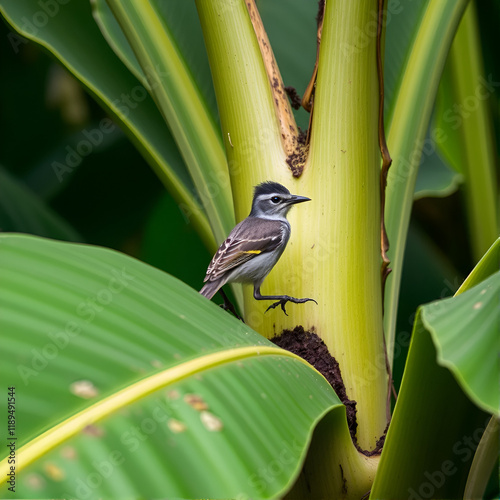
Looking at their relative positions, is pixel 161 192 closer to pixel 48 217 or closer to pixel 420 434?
pixel 48 217

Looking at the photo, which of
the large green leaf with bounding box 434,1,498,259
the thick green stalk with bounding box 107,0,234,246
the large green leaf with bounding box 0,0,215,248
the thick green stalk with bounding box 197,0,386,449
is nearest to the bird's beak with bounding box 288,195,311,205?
the thick green stalk with bounding box 197,0,386,449

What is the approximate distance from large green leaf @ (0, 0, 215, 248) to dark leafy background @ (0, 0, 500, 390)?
11.6 inches

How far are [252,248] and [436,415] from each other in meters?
1.76

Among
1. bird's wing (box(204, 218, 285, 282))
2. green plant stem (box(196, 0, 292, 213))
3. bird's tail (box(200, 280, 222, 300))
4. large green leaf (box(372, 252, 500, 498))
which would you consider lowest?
bird's tail (box(200, 280, 222, 300))

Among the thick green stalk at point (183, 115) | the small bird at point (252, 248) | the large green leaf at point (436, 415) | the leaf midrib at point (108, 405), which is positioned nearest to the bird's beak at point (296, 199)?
the small bird at point (252, 248)

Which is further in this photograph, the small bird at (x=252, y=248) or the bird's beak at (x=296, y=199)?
the small bird at (x=252, y=248)

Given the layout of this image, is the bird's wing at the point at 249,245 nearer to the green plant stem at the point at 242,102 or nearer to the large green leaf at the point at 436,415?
the green plant stem at the point at 242,102

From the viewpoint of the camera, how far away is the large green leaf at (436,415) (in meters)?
0.86

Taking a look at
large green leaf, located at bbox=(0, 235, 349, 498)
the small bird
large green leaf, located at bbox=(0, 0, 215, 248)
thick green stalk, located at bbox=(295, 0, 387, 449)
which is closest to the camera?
large green leaf, located at bbox=(0, 235, 349, 498)

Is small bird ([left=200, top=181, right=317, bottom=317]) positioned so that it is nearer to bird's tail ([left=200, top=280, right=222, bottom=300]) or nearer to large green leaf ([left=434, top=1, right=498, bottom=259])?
bird's tail ([left=200, top=280, right=222, bottom=300])

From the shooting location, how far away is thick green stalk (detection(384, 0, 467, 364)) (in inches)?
74.6

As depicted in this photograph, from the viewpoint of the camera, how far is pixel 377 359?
155 cm

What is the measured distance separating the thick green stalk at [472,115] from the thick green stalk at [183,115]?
1.20 meters

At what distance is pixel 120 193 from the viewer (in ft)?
9.55
